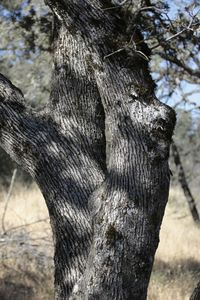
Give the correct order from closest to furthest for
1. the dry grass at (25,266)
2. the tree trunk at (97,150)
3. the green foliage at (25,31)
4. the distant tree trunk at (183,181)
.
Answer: the tree trunk at (97,150)
the green foliage at (25,31)
the dry grass at (25,266)
the distant tree trunk at (183,181)

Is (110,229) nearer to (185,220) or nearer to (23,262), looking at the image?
(23,262)

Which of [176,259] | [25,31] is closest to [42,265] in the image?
[176,259]

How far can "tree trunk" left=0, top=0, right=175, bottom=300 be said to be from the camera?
357 cm

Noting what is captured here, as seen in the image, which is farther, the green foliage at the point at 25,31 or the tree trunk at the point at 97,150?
the green foliage at the point at 25,31

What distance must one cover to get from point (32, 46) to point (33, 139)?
507 cm

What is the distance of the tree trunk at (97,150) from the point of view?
357cm

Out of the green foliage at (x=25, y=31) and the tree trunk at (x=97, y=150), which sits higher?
the green foliage at (x=25, y=31)

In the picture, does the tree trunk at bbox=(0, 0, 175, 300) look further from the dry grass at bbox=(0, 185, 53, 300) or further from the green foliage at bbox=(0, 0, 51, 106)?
the dry grass at bbox=(0, 185, 53, 300)

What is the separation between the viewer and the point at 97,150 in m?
4.16

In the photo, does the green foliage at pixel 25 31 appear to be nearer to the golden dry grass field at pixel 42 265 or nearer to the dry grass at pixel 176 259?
the golden dry grass field at pixel 42 265

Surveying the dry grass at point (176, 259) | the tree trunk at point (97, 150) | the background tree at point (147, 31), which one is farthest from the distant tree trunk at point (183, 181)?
the tree trunk at point (97, 150)

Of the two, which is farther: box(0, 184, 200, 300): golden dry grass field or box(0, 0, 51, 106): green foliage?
box(0, 184, 200, 300): golden dry grass field

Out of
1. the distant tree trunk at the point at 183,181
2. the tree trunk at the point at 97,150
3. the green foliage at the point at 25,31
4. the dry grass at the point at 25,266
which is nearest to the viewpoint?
the tree trunk at the point at 97,150

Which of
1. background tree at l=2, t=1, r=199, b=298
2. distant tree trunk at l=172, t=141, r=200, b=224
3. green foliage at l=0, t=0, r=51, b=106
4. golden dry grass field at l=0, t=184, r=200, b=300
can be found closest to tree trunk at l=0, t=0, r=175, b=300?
background tree at l=2, t=1, r=199, b=298
